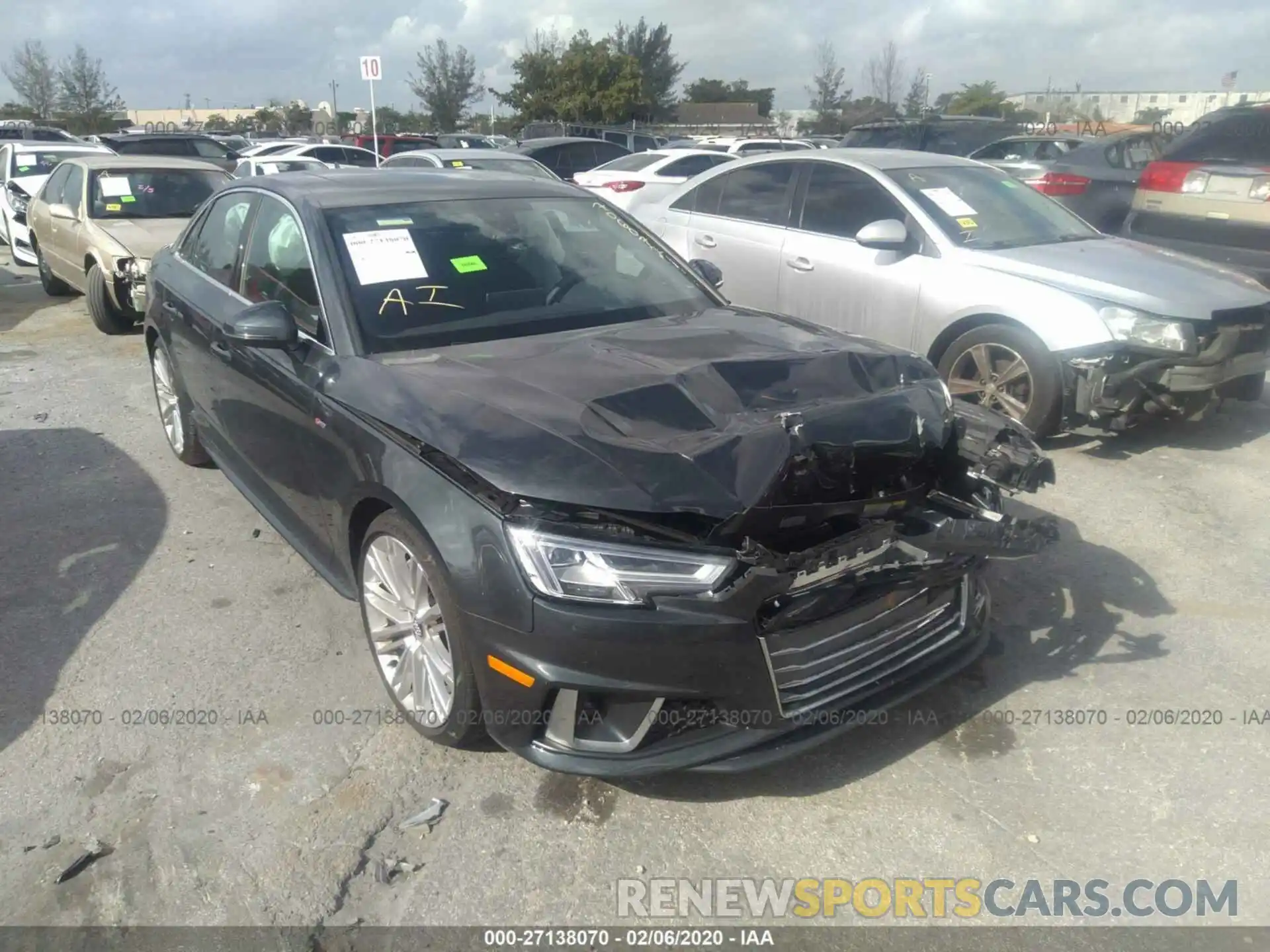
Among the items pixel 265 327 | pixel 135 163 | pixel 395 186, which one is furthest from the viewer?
pixel 135 163

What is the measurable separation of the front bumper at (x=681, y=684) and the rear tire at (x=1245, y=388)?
4.04 m

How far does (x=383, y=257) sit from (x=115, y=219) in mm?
7102

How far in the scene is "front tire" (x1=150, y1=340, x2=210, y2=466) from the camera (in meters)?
5.22

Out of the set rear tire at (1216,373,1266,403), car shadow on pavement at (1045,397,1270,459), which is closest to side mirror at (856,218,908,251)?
car shadow on pavement at (1045,397,1270,459)

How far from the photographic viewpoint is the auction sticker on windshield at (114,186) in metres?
9.50

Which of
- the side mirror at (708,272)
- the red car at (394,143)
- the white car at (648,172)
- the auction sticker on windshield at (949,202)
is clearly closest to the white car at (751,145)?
the white car at (648,172)

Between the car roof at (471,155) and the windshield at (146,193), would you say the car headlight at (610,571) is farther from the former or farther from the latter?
the car roof at (471,155)

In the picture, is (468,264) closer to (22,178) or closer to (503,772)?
(503,772)

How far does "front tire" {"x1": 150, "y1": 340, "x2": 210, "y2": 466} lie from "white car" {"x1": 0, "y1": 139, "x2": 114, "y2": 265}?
7.82 meters

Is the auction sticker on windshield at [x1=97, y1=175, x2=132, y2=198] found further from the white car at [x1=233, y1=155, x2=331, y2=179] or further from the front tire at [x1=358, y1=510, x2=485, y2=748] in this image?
the front tire at [x1=358, y1=510, x2=485, y2=748]

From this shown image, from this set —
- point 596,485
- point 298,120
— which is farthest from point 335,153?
point 298,120

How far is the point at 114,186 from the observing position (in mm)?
9547

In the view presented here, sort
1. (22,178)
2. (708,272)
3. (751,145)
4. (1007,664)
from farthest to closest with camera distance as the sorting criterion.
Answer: (751,145)
(22,178)
(708,272)
(1007,664)

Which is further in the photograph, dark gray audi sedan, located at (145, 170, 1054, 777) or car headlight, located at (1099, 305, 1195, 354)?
car headlight, located at (1099, 305, 1195, 354)
